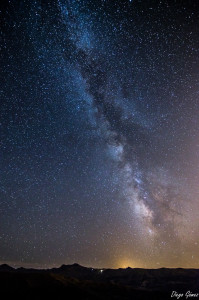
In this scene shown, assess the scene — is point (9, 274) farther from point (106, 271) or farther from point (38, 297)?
point (106, 271)

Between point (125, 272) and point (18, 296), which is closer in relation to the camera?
point (18, 296)

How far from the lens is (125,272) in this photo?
10838 cm

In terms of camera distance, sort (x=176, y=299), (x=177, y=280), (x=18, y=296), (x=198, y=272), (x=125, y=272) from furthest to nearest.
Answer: (x=125, y=272) → (x=198, y=272) → (x=177, y=280) → (x=176, y=299) → (x=18, y=296)

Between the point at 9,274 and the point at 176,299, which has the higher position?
the point at 9,274

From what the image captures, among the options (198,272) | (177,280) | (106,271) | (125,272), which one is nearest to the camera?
(177,280)

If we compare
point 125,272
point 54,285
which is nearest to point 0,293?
point 54,285

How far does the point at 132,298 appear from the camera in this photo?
60.1 meters

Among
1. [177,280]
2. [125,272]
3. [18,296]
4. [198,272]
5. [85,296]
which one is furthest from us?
[125,272]

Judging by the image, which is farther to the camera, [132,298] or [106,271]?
[106,271]

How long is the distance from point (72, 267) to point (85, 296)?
77.2 meters

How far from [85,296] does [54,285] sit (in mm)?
7986

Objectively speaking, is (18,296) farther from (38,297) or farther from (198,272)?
(198,272)

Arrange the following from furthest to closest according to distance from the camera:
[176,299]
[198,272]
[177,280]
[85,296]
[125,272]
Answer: [125,272]
[198,272]
[177,280]
[176,299]
[85,296]

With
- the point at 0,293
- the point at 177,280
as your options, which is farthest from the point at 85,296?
the point at 177,280
